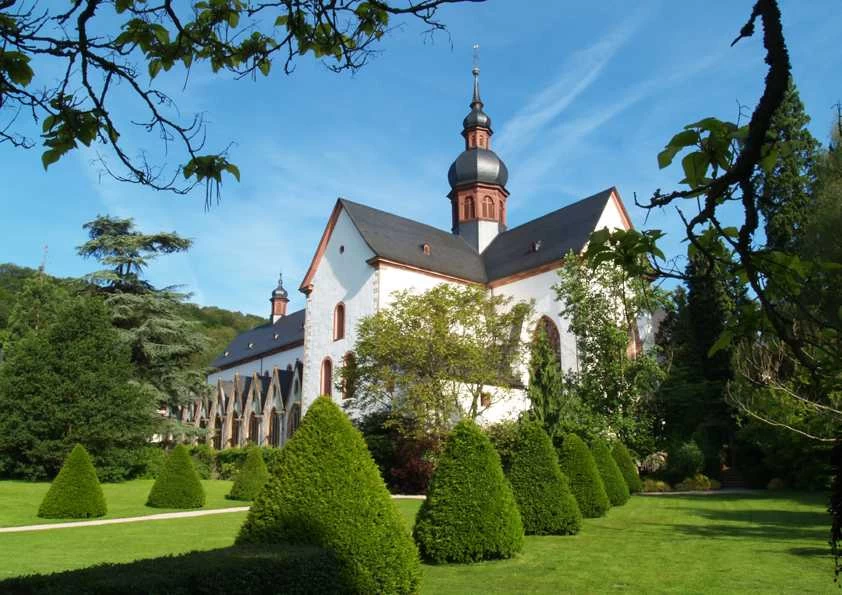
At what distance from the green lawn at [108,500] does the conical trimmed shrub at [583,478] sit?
406 inches

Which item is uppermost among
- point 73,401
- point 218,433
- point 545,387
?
point 545,387

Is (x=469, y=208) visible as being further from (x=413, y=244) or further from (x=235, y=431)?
(x=235, y=431)

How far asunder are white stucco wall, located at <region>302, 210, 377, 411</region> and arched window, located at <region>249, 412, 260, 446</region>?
14.2 m

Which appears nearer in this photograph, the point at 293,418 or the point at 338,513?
the point at 338,513

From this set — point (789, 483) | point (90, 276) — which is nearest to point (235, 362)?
point (90, 276)

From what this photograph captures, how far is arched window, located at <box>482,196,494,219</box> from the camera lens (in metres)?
40.0

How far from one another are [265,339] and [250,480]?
3399 centimetres

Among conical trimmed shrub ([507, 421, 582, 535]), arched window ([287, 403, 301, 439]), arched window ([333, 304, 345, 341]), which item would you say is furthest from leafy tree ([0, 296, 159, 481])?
conical trimmed shrub ([507, 421, 582, 535])

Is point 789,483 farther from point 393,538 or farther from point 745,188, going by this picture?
point 745,188

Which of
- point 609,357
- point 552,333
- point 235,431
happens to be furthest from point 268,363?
point 609,357

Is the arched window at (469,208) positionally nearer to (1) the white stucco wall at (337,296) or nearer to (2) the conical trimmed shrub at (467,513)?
(1) the white stucco wall at (337,296)

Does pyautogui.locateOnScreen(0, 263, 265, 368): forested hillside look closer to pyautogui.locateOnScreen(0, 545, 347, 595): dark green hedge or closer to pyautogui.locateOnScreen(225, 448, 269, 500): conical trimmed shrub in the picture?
pyautogui.locateOnScreen(225, 448, 269, 500): conical trimmed shrub

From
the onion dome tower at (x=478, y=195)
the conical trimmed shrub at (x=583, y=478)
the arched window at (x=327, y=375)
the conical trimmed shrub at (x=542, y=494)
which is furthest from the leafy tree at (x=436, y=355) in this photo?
the onion dome tower at (x=478, y=195)

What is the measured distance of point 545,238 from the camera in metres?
33.9
